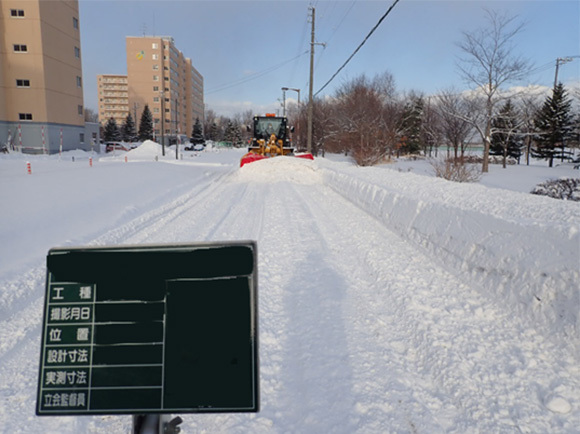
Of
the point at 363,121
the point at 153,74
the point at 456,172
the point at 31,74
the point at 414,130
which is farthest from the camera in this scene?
→ the point at 153,74

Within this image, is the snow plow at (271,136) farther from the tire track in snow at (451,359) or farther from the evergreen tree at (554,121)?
the evergreen tree at (554,121)

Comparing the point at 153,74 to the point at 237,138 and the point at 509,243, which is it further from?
the point at 509,243

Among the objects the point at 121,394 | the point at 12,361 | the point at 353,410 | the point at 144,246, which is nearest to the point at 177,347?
the point at 121,394

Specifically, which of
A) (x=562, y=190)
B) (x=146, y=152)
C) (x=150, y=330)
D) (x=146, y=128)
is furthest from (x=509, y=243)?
(x=146, y=128)

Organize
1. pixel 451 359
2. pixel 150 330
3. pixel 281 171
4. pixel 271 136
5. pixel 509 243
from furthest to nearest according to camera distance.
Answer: pixel 271 136, pixel 281 171, pixel 509 243, pixel 451 359, pixel 150 330

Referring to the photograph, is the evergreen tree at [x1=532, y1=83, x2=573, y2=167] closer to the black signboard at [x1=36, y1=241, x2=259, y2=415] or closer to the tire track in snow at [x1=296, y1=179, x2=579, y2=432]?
the tire track in snow at [x1=296, y1=179, x2=579, y2=432]

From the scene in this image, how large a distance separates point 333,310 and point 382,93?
1880 inches

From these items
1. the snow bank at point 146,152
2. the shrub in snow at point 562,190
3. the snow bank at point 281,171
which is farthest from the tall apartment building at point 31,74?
the shrub in snow at point 562,190

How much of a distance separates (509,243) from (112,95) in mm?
163784

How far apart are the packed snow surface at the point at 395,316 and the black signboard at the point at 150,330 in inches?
40.0

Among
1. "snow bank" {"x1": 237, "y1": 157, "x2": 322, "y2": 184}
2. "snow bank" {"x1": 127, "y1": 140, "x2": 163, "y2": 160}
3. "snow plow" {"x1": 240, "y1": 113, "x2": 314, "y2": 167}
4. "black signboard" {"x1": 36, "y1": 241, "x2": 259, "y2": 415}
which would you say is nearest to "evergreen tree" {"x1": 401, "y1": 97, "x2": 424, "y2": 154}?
"snow bank" {"x1": 127, "y1": 140, "x2": 163, "y2": 160}

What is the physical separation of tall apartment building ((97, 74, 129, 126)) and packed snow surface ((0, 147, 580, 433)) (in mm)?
154004

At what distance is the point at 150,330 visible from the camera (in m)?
1.64

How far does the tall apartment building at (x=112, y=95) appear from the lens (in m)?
144
